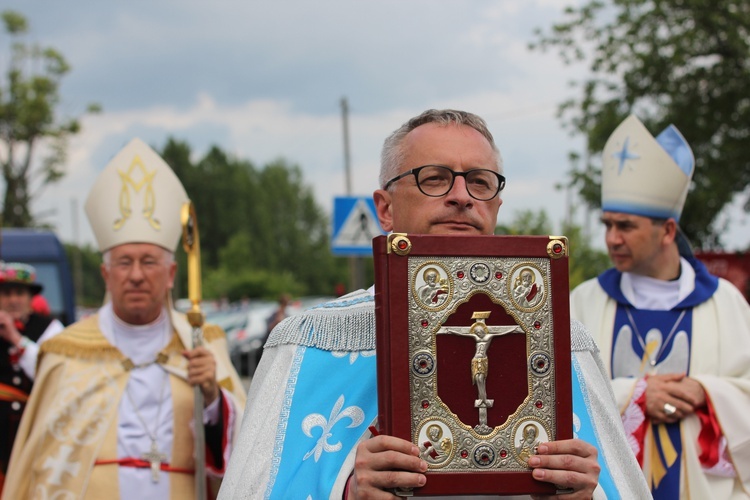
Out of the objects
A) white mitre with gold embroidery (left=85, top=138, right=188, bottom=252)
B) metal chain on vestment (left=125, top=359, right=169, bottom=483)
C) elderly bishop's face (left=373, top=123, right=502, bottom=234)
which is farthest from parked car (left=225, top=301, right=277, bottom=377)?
elderly bishop's face (left=373, top=123, right=502, bottom=234)

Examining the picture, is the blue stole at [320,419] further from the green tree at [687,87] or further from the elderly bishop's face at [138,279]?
the green tree at [687,87]

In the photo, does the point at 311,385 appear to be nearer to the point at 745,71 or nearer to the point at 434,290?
the point at 434,290

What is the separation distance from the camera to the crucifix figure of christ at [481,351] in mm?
2295

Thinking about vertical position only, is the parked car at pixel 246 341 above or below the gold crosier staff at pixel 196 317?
below

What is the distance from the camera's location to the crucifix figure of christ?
7.53 feet

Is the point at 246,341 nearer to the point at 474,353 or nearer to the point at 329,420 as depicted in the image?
the point at 329,420

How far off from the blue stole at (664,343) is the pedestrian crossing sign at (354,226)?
4.32 m

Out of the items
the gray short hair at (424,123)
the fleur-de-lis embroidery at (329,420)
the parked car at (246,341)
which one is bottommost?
the parked car at (246,341)

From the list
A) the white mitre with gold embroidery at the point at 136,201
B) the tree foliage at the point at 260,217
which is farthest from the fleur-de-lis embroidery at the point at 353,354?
the tree foliage at the point at 260,217

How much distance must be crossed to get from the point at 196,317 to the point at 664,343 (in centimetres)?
227

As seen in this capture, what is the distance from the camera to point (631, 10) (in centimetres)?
1588

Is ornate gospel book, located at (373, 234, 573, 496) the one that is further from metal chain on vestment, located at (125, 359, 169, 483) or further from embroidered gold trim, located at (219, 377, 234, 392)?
embroidered gold trim, located at (219, 377, 234, 392)

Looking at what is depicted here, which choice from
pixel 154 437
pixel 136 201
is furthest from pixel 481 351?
pixel 136 201

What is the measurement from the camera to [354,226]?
9.21 meters
